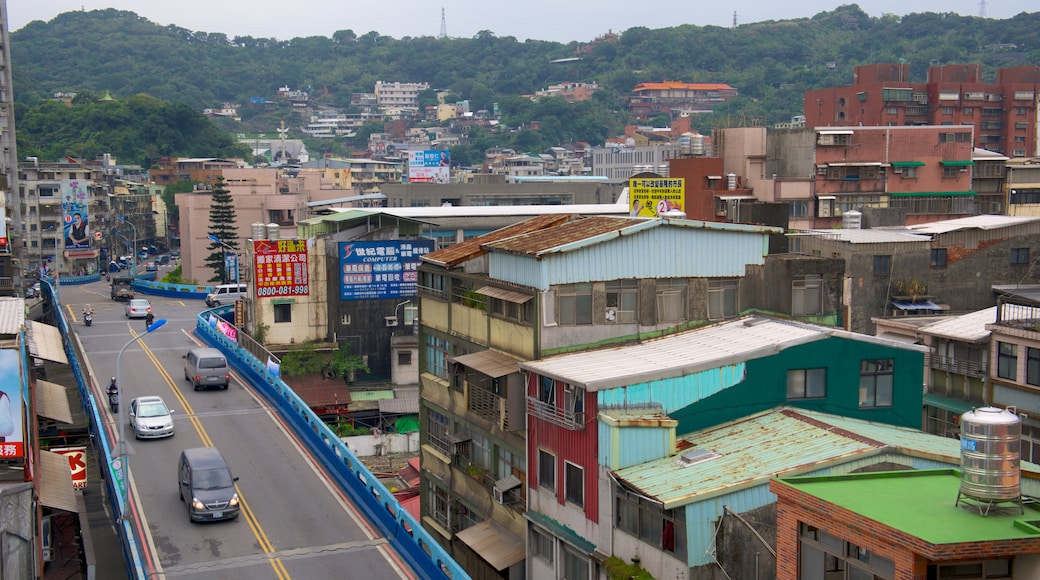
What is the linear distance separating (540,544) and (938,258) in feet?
76.2

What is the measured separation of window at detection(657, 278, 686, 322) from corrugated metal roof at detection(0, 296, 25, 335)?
17945 millimetres

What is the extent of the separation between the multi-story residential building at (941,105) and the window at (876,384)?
316 feet

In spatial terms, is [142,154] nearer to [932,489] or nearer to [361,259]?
[361,259]

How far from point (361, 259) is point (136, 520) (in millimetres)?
29304

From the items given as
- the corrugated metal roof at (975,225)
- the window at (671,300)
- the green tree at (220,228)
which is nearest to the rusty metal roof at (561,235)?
the window at (671,300)

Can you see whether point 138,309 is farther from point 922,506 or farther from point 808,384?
point 922,506

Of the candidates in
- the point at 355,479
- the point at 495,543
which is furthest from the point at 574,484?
the point at 355,479

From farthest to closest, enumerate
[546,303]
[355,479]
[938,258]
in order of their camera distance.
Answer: [938,258] → [355,479] → [546,303]

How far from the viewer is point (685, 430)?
2650 cm

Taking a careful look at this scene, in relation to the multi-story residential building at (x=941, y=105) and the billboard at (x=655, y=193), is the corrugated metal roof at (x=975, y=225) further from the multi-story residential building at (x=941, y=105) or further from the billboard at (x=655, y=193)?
the multi-story residential building at (x=941, y=105)

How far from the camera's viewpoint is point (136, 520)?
109ft

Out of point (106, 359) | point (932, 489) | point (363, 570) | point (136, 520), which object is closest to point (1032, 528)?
point (932, 489)

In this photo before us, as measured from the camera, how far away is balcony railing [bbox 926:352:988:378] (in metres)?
36.0

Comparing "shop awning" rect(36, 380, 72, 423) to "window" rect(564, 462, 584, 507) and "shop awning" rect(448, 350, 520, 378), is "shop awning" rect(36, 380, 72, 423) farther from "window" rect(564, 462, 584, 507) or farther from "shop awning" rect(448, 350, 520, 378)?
"window" rect(564, 462, 584, 507)
